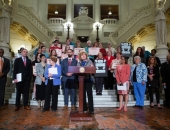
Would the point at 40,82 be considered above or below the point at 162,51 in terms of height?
below

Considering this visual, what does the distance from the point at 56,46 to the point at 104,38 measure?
38.2 ft

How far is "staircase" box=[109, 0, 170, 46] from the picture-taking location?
13586 millimetres

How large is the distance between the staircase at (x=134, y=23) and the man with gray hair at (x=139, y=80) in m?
7.69

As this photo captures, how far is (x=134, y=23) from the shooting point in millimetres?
14258

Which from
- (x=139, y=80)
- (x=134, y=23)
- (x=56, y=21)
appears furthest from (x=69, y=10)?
(x=139, y=80)

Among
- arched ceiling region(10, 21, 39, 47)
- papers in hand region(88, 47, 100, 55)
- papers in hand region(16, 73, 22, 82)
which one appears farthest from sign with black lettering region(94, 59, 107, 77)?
arched ceiling region(10, 21, 39, 47)

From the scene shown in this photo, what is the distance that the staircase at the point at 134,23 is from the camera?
44.6ft

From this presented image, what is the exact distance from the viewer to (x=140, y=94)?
6.11 metres

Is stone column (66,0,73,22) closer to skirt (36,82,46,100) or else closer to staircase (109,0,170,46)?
staircase (109,0,170,46)

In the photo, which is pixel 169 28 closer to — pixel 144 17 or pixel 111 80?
pixel 144 17

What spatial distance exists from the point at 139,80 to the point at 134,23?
30.3ft

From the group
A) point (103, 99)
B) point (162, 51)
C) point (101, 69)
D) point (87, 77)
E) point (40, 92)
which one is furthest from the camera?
point (162, 51)

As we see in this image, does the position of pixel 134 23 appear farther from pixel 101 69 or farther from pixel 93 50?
pixel 101 69

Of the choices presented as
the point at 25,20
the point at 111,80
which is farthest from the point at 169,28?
the point at 25,20
